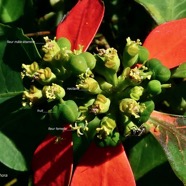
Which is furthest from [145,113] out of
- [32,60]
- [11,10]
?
[11,10]

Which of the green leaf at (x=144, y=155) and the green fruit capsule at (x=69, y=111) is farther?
the green leaf at (x=144, y=155)

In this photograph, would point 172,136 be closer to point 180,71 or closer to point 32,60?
point 180,71

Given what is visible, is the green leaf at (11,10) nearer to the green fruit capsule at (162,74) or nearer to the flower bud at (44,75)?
the flower bud at (44,75)

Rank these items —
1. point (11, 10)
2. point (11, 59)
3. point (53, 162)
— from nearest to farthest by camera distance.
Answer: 1. point (53, 162)
2. point (11, 59)
3. point (11, 10)

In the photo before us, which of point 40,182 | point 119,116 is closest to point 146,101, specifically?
point 119,116

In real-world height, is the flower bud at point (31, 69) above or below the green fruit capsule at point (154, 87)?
A: above

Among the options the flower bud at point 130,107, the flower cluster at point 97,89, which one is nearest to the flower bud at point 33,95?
the flower cluster at point 97,89

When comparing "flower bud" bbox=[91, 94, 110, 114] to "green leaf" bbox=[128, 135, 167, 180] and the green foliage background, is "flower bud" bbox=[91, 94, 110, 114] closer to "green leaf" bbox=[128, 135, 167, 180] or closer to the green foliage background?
the green foliage background
